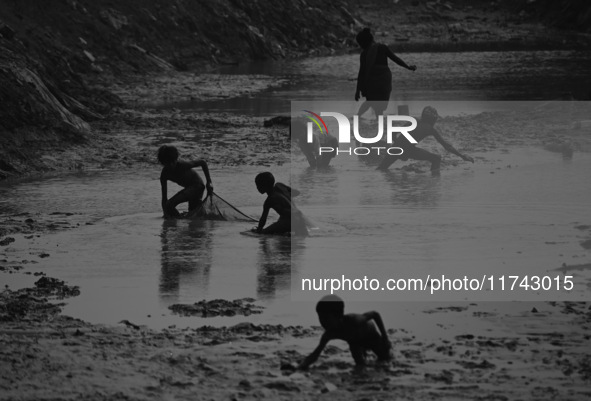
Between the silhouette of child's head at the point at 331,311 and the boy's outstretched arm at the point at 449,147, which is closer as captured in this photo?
the silhouette of child's head at the point at 331,311

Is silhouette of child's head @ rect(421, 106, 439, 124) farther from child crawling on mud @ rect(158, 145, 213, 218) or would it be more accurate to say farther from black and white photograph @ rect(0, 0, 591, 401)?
child crawling on mud @ rect(158, 145, 213, 218)

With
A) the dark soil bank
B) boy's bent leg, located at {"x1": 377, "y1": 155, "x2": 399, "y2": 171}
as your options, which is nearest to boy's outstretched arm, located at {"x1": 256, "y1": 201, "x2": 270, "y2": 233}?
boy's bent leg, located at {"x1": 377, "y1": 155, "x2": 399, "y2": 171}

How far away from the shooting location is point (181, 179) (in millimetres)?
12664

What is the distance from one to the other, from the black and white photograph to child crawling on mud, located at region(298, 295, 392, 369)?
13 mm

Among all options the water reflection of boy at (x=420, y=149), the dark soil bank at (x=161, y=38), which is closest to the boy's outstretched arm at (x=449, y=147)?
the water reflection of boy at (x=420, y=149)

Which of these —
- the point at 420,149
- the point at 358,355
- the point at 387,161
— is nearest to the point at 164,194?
the point at 387,161

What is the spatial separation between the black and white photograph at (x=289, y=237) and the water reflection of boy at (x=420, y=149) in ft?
0.09

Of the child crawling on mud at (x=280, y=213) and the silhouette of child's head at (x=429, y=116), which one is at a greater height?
the silhouette of child's head at (x=429, y=116)

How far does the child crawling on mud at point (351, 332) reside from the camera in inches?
270

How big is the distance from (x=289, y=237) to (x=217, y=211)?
3.94 ft

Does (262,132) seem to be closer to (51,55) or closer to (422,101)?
(422,101)

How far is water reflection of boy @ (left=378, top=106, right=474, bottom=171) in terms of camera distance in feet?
51.0

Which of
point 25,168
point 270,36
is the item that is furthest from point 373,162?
point 270,36

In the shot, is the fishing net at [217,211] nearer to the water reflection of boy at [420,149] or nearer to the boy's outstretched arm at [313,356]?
the water reflection of boy at [420,149]
